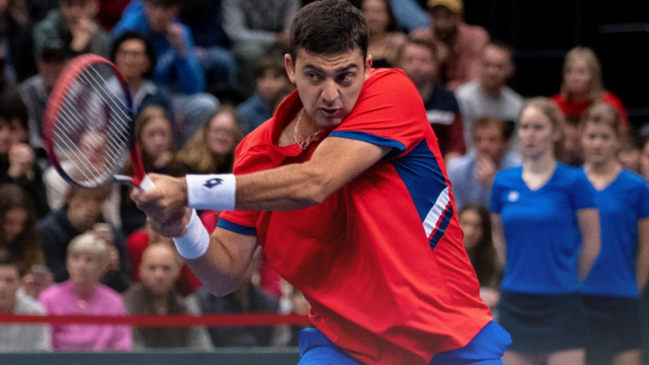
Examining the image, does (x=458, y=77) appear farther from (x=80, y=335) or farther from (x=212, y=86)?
(x=80, y=335)

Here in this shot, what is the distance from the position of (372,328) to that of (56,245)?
3.27 metres

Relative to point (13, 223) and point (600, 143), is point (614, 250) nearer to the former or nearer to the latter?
point (600, 143)

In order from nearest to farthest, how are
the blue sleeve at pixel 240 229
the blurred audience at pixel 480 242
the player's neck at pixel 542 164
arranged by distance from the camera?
the blue sleeve at pixel 240 229 → the player's neck at pixel 542 164 → the blurred audience at pixel 480 242

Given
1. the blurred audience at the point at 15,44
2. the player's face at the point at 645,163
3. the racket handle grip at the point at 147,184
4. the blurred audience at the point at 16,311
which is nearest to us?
the racket handle grip at the point at 147,184

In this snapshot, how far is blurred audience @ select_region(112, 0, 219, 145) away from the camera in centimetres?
690

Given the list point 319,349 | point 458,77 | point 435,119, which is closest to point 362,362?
point 319,349

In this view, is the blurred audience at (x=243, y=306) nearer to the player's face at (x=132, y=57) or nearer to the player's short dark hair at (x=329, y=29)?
the player's face at (x=132, y=57)

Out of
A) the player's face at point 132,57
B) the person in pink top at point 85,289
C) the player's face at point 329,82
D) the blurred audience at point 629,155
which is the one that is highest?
the player's face at point 329,82

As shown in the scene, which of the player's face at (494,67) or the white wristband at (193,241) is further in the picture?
the player's face at (494,67)

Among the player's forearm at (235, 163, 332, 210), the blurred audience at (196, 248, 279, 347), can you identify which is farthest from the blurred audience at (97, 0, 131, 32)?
the player's forearm at (235, 163, 332, 210)

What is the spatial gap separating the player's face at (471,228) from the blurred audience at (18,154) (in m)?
2.37

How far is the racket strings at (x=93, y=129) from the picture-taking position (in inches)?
123

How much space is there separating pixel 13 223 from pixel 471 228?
251 centimetres

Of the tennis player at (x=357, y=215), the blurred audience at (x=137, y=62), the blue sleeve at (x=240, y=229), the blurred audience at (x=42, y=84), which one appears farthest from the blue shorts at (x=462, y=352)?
the blurred audience at (x=42, y=84)
